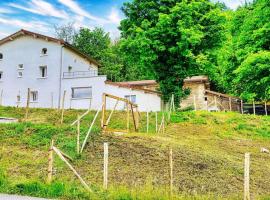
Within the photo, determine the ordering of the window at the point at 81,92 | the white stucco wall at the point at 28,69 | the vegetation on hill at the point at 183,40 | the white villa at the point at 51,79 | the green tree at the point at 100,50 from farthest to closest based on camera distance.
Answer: the green tree at the point at 100,50, the white stucco wall at the point at 28,69, the window at the point at 81,92, the white villa at the point at 51,79, the vegetation on hill at the point at 183,40

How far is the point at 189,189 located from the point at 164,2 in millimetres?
24199

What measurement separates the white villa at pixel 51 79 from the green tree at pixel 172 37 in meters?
4.13

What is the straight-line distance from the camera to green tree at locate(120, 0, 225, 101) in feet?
104

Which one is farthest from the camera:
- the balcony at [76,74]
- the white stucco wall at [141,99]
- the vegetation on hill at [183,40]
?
the balcony at [76,74]

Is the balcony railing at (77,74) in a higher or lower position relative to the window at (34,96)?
higher

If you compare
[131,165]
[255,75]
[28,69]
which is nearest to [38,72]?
[28,69]

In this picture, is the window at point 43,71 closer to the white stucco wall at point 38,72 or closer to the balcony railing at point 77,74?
the white stucco wall at point 38,72

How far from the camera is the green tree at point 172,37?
31.7 m

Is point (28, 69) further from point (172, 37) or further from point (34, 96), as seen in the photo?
point (172, 37)

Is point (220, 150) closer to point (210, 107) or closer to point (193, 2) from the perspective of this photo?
point (193, 2)

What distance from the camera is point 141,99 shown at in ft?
124

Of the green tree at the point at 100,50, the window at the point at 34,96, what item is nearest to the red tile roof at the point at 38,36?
the window at the point at 34,96

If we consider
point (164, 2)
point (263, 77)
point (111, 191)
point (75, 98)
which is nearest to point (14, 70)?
point (75, 98)

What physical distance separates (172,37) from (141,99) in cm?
755
